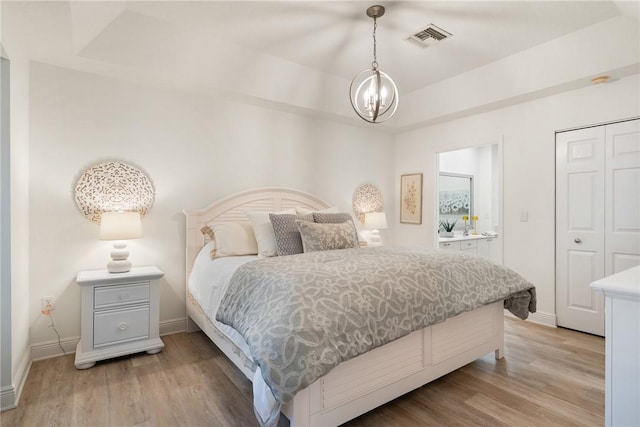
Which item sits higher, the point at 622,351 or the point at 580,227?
the point at 580,227

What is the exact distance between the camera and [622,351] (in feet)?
4.62

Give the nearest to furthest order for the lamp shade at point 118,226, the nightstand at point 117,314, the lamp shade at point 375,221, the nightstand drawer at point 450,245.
→ the nightstand at point 117,314, the lamp shade at point 118,226, the lamp shade at point 375,221, the nightstand drawer at point 450,245

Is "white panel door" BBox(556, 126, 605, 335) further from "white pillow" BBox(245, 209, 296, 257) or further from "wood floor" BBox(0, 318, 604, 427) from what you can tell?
"white pillow" BBox(245, 209, 296, 257)

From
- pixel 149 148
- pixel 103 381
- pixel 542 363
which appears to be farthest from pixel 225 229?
pixel 542 363

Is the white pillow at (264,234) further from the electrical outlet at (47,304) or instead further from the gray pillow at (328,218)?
the electrical outlet at (47,304)

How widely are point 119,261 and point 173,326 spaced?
907mm

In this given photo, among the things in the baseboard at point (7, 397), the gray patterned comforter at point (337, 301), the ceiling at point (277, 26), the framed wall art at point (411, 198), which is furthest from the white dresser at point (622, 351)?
the framed wall art at point (411, 198)

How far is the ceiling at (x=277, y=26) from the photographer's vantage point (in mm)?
2340

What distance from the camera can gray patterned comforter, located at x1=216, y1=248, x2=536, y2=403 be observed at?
1.43 m

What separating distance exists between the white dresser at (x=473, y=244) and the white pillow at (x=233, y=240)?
274cm

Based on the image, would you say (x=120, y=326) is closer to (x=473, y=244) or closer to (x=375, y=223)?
(x=375, y=223)

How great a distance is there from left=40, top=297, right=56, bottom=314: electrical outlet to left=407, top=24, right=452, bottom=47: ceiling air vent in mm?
3746

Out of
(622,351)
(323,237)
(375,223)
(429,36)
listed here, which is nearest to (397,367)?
(622,351)

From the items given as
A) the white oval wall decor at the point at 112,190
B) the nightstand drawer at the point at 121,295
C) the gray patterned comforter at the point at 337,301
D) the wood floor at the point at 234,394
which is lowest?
the wood floor at the point at 234,394
